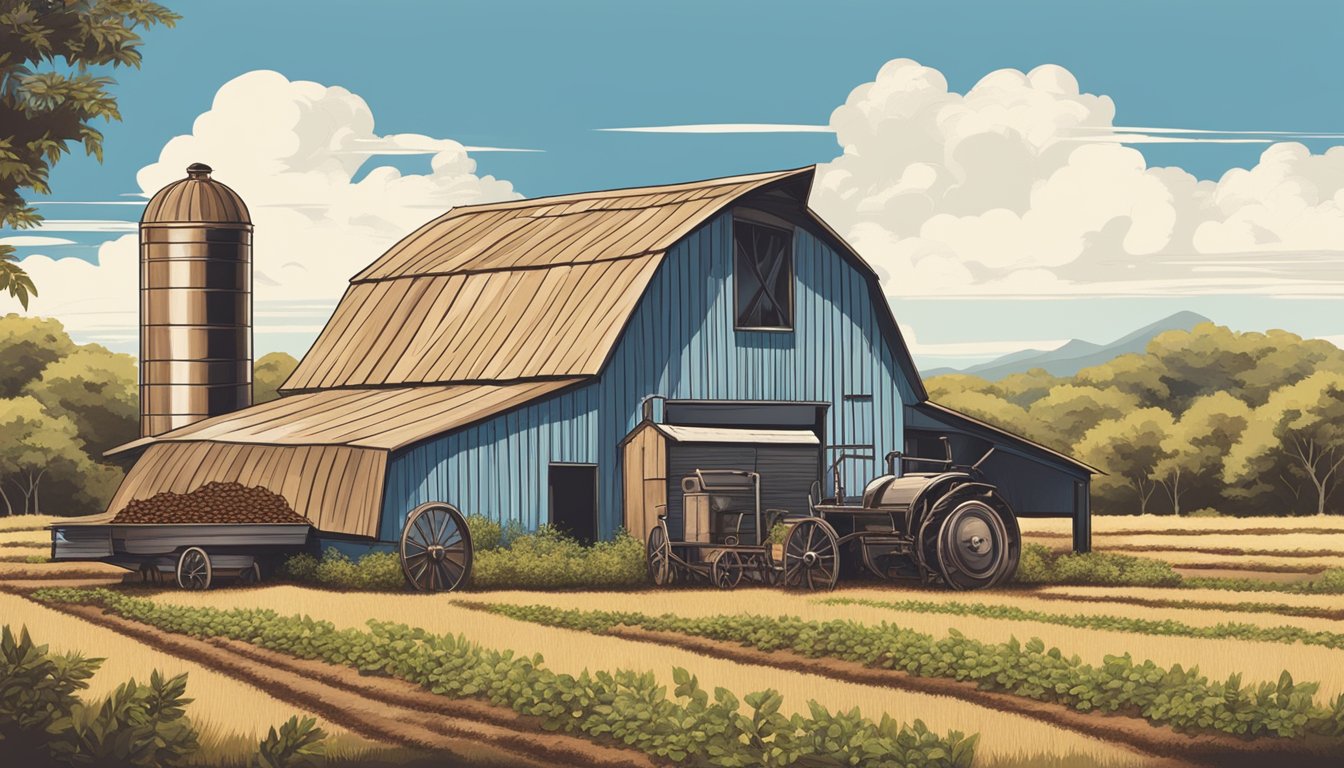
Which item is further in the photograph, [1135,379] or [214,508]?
[1135,379]

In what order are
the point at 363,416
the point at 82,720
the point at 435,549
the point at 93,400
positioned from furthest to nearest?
the point at 93,400, the point at 363,416, the point at 435,549, the point at 82,720

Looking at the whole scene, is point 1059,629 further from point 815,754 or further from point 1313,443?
point 1313,443

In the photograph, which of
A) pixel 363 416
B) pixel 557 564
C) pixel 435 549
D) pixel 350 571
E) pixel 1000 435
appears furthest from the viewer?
pixel 1000 435

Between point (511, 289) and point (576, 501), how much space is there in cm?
476

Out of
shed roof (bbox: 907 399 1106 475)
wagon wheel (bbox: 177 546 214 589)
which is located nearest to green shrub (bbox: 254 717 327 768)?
wagon wheel (bbox: 177 546 214 589)

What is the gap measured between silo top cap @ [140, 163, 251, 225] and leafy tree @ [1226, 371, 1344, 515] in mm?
48172

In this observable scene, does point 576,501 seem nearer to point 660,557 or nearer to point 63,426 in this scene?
point 660,557

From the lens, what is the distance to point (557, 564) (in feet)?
107

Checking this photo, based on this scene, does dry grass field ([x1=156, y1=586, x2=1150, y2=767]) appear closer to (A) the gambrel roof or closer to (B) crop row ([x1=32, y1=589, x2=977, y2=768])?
(B) crop row ([x1=32, y1=589, x2=977, y2=768])

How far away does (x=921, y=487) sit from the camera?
106 feet

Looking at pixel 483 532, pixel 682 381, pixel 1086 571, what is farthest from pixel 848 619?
pixel 1086 571

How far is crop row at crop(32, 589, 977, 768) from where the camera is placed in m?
13.9

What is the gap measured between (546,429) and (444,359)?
5447 millimetres

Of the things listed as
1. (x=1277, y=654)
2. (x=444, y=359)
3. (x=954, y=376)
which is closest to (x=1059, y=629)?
(x=1277, y=654)
